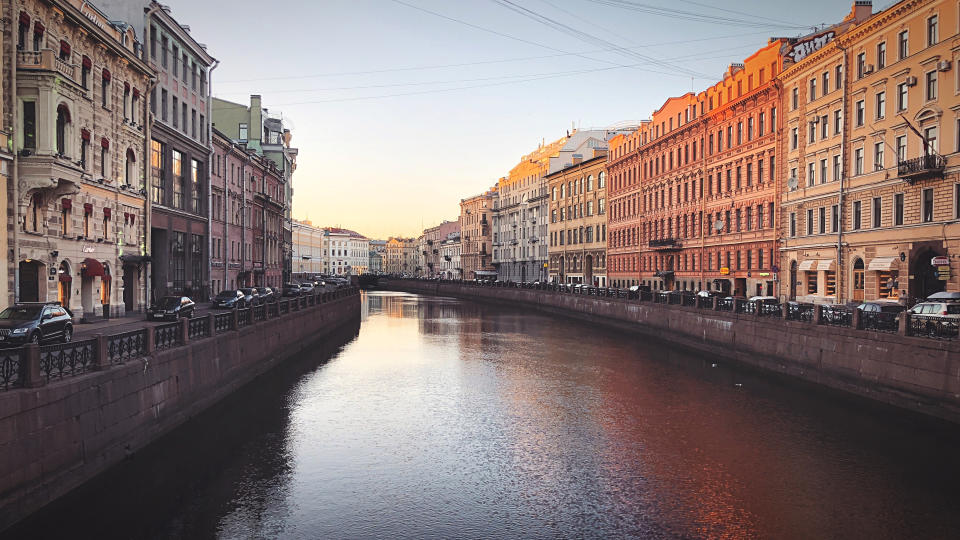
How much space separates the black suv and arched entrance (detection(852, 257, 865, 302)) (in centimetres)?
3807

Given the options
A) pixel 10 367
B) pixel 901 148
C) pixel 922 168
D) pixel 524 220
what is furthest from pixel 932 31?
pixel 524 220

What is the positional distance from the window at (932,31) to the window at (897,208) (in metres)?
7.34

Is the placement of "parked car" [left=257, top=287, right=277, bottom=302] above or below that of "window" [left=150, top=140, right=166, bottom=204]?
below

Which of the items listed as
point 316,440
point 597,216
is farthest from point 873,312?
point 597,216

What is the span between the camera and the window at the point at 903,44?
34781mm

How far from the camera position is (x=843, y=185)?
4053 cm

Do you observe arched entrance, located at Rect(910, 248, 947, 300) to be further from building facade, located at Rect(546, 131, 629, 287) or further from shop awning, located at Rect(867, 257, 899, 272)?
building facade, located at Rect(546, 131, 629, 287)

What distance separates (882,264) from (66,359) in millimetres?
36745

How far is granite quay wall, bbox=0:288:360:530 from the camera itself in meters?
11.4

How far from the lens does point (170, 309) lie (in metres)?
31.1

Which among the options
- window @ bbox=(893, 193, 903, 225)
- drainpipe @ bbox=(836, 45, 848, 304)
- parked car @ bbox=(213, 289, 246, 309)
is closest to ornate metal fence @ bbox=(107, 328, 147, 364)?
parked car @ bbox=(213, 289, 246, 309)

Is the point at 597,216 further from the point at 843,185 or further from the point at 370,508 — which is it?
the point at 370,508

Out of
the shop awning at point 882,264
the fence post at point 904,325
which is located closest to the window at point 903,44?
the shop awning at point 882,264

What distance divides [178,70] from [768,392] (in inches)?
1543
